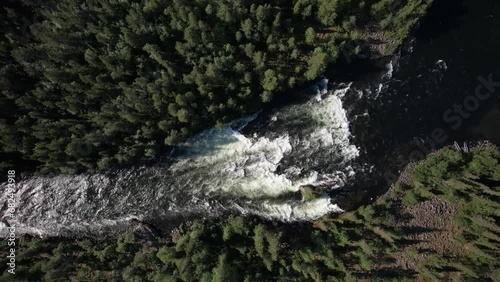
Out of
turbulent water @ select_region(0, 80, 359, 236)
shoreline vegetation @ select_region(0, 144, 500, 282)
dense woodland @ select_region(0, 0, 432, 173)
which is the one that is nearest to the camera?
dense woodland @ select_region(0, 0, 432, 173)

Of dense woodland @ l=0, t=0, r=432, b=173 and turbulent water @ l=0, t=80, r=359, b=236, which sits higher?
dense woodland @ l=0, t=0, r=432, b=173

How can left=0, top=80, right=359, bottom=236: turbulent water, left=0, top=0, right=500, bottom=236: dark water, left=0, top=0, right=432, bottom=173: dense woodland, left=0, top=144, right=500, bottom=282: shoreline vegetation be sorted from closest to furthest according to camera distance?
1. left=0, top=0, right=432, bottom=173: dense woodland
2. left=0, top=144, right=500, bottom=282: shoreline vegetation
3. left=0, top=0, right=500, bottom=236: dark water
4. left=0, top=80, right=359, bottom=236: turbulent water

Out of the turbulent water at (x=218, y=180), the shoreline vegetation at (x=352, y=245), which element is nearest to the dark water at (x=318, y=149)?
the turbulent water at (x=218, y=180)

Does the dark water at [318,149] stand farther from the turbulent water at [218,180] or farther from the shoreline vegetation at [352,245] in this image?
the shoreline vegetation at [352,245]

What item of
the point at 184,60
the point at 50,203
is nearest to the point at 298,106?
the point at 184,60

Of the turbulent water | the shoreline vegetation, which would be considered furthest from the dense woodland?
the shoreline vegetation

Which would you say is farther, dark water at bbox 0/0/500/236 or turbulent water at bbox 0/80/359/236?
turbulent water at bbox 0/80/359/236

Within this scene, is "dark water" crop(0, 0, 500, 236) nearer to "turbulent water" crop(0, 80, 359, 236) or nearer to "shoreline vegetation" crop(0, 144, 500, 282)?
"turbulent water" crop(0, 80, 359, 236)
